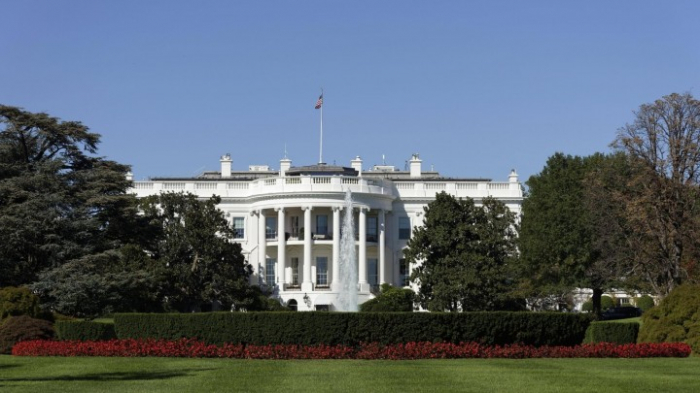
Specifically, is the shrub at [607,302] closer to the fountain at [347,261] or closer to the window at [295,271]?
the fountain at [347,261]

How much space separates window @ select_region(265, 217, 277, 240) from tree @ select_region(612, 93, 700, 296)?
112ft

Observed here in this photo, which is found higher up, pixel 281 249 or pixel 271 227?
pixel 271 227

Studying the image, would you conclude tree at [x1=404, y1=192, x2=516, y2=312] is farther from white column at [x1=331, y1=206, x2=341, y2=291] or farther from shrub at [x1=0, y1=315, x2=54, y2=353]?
shrub at [x1=0, y1=315, x2=54, y2=353]

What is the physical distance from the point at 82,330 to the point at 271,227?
154 feet

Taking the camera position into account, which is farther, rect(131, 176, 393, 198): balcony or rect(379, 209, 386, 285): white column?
rect(379, 209, 386, 285): white column

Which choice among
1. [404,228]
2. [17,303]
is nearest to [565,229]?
[404,228]

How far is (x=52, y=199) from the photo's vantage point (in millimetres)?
45031

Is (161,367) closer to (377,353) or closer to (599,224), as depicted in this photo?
(377,353)

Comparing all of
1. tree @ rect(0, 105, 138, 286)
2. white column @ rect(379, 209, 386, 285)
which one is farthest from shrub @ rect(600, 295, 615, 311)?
tree @ rect(0, 105, 138, 286)

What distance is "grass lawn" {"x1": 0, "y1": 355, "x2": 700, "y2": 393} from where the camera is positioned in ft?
75.5

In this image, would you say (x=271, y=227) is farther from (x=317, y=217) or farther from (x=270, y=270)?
(x=317, y=217)

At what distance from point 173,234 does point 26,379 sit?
4070 cm

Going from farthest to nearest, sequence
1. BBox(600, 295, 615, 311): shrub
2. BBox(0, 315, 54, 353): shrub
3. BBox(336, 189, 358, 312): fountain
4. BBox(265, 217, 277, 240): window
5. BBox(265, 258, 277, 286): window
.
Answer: BBox(600, 295, 615, 311): shrub, BBox(265, 217, 277, 240): window, BBox(265, 258, 277, 286): window, BBox(336, 189, 358, 312): fountain, BBox(0, 315, 54, 353): shrub

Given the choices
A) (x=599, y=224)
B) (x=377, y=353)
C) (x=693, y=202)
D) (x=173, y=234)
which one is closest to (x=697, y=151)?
(x=693, y=202)
